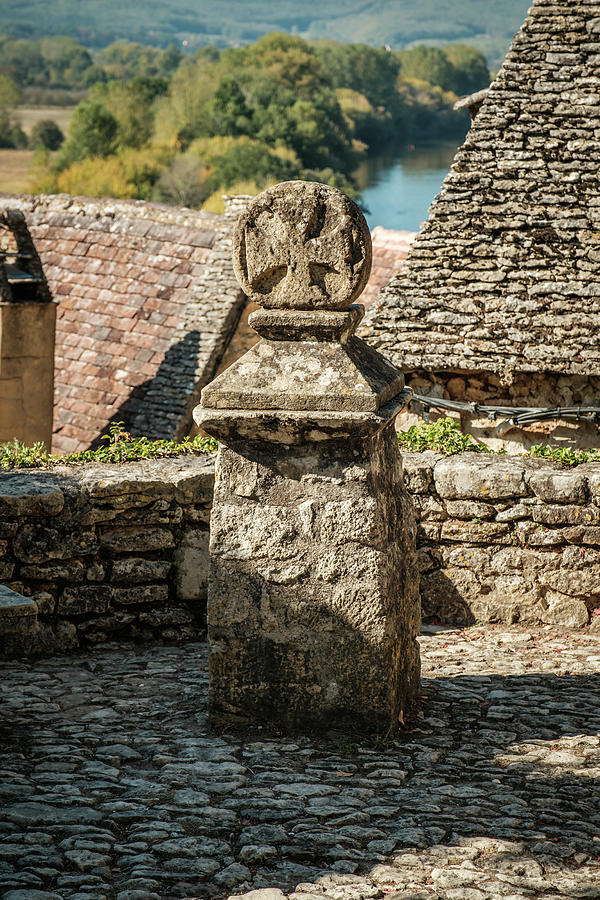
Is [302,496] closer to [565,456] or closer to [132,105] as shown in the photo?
[565,456]

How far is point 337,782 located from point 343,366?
149cm

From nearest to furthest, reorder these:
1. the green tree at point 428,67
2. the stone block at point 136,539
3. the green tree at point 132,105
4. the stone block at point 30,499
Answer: the stone block at point 30,499
the stone block at point 136,539
the green tree at point 132,105
the green tree at point 428,67

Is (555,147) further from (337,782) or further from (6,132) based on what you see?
(6,132)

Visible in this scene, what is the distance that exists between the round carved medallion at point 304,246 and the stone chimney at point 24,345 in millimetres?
8565

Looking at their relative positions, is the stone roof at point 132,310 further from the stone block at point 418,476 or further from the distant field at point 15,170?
the distant field at point 15,170

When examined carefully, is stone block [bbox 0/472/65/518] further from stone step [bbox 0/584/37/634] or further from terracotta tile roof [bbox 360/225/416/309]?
→ terracotta tile roof [bbox 360/225/416/309]

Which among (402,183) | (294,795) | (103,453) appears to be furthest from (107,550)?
(402,183)

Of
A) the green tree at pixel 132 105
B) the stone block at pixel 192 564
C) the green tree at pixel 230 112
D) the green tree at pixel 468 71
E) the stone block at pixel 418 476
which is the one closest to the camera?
the stone block at pixel 192 564

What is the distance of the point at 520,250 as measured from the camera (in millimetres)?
11609

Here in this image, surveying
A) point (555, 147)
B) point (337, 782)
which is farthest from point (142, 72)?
point (337, 782)

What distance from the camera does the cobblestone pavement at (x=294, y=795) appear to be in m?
3.05

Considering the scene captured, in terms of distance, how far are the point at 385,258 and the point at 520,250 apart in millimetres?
4492

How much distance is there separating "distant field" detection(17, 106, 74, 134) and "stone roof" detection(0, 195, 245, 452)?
272ft

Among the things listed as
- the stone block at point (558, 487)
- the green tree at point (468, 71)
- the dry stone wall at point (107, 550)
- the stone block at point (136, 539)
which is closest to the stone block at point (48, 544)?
the dry stone wall at point (107, 550)
